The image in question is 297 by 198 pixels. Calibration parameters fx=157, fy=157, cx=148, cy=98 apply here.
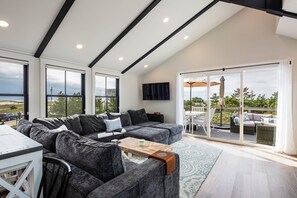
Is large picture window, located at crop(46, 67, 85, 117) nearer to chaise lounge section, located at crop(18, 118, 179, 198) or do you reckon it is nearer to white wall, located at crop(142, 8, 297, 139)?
chaise lounge section, located at crop(18, 118, 179, 198)

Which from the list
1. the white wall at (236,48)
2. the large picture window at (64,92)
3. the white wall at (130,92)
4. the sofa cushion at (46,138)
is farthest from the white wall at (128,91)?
the sofa cushion at (46,138)

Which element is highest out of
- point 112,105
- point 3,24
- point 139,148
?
point 3,24

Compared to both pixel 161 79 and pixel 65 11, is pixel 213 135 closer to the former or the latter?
pixel 161 79

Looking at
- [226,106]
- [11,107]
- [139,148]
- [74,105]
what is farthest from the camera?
[226,106]

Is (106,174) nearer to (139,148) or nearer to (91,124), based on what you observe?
(139,148)

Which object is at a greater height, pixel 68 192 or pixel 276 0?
pixel 276 0

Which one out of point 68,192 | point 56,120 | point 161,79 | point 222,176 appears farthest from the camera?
point 161,79

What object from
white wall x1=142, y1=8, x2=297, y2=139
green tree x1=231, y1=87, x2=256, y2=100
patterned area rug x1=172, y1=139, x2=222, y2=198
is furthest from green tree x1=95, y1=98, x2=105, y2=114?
green tree x1=231, y1=87, x2=256, y2=100

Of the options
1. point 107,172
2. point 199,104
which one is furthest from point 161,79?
point 107,172

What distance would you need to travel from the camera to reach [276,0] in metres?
2.48

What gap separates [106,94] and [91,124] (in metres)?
1.52

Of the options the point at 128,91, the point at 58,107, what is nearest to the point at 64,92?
the point at 58,107

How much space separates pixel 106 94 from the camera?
205 inches

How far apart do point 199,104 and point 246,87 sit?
1.42 meters
